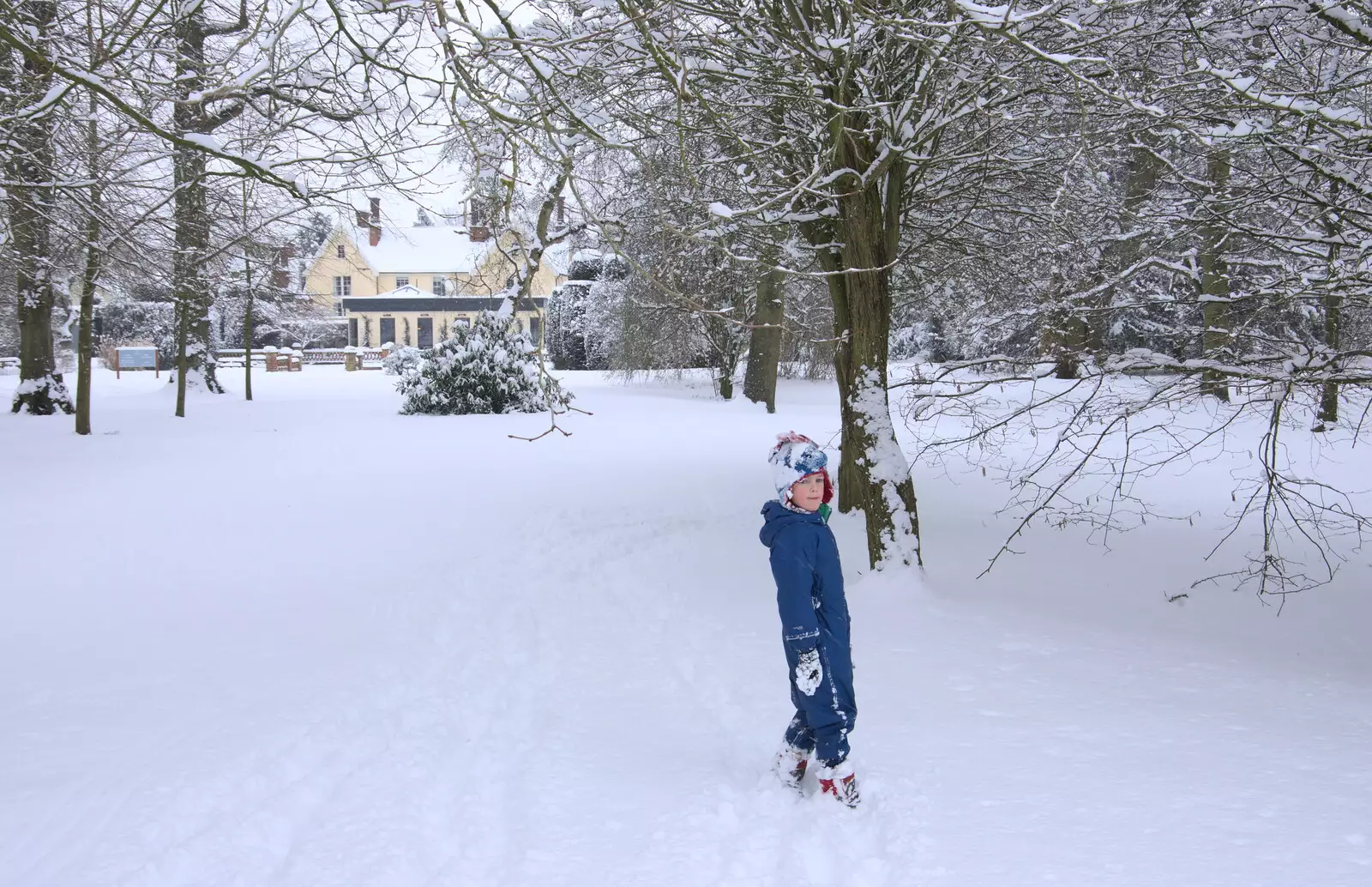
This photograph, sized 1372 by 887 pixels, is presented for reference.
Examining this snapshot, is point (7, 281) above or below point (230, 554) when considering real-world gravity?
above

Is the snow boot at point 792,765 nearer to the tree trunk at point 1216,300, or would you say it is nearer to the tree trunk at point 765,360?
the tree trunk at point 1216,300

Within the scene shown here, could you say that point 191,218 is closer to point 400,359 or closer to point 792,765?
point 792,765

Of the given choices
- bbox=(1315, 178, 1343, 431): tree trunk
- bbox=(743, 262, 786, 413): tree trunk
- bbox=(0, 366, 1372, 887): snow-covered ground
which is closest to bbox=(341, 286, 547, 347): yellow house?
bbox=(743, 262, 786, 413): tree trunk

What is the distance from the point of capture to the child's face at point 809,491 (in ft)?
11.9

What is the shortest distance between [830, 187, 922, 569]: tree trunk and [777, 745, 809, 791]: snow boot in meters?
3.13

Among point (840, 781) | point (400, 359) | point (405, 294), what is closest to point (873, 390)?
point (840, 781)

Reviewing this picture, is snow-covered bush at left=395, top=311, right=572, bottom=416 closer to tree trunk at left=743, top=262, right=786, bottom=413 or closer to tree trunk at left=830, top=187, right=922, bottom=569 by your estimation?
tree trunk at left=743, top=262, right=786, bottom=413

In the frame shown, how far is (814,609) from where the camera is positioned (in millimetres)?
3564

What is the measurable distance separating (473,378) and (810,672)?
55.6ft

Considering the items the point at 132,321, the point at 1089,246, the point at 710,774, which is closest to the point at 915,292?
the point at 1089,246

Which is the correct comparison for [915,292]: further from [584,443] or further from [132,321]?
[132,321]

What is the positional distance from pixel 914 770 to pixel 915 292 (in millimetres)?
8528

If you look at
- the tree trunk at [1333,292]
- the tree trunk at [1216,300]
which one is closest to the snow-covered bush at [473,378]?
the tree trunk at [1216,300]

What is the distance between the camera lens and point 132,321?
45.8 m
